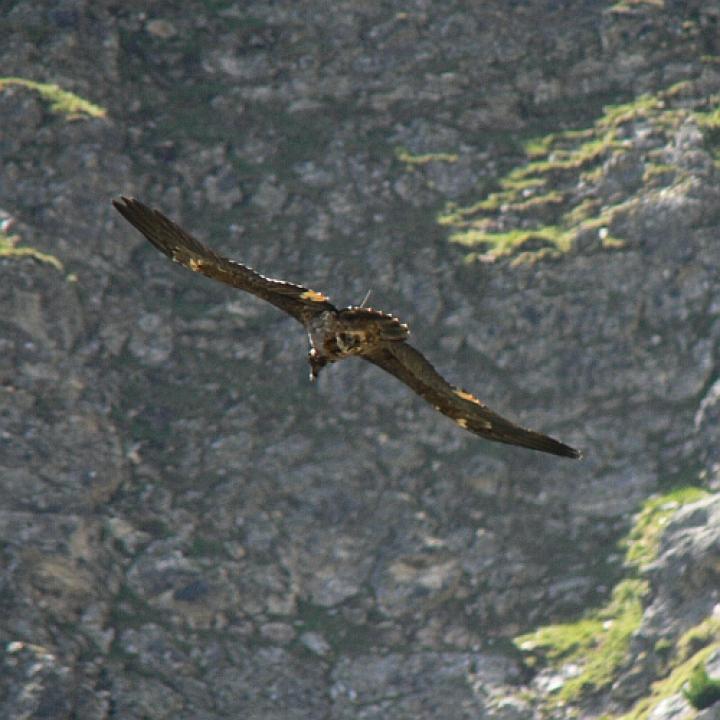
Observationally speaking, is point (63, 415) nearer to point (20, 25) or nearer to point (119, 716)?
point (119, 716)

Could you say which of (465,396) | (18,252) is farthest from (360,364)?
(465,396)

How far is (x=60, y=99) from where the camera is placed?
39.0 metres

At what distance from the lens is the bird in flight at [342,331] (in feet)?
44.1

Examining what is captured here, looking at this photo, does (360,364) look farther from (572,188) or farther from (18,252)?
(18,252)

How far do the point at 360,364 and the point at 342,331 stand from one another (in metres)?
23.1

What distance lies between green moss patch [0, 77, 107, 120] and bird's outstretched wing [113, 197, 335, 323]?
79.9 ft

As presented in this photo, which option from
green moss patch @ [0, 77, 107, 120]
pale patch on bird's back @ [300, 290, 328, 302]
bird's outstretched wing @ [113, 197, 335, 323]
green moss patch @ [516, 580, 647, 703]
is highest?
green moss patch @ [0, 77, 107, 120]

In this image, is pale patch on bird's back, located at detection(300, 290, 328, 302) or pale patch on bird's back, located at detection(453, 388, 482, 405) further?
pale patch on bird's back, located at detection(453, 388, 482, 405)

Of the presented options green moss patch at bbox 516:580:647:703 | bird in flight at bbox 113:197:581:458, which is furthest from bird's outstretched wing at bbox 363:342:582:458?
green moss patch at bbox 516:580:647:703

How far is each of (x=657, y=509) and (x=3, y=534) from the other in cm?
1453

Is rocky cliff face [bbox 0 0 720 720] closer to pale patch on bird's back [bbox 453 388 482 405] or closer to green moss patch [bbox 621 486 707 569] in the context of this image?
green moss patch [bbox 621 486 707 569]

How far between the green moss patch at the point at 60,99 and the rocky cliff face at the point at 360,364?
109mm

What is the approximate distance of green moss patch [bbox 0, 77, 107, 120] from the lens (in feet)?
127

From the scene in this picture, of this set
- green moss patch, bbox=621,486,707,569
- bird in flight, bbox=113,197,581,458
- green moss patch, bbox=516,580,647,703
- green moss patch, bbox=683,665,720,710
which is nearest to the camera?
bird in flight, bbox=113,197,581,458
